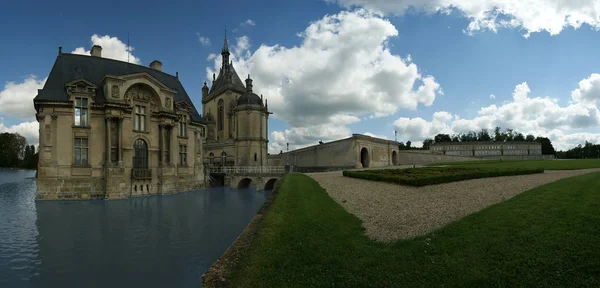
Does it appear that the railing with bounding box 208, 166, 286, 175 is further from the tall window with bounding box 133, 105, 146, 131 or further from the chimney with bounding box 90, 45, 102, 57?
the chimney with bounding box 90, 45, 102, 57

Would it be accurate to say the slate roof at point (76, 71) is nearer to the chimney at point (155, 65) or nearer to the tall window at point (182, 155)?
the chimney at point (155, 65)

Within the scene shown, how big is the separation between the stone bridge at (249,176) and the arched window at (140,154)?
11.8 meters

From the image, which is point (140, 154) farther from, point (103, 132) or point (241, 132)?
point (241, 132)

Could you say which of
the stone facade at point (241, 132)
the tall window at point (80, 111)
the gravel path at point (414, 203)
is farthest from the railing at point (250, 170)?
the gravel path at point (414, 203)

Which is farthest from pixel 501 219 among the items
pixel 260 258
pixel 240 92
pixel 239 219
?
pixel 240 92

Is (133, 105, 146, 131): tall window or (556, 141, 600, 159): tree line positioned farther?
(556, 141, 600, 159): tree line

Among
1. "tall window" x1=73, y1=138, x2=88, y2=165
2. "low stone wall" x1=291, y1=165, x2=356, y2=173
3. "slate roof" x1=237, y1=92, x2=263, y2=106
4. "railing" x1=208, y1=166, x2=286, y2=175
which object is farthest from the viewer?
"slate roof" x1=237, y1=92, x2=263, y2=106

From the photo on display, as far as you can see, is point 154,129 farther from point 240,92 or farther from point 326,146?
point 240,92

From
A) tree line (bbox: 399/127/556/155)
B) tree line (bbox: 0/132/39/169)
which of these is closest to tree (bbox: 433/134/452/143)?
tree line (bbox: 399/127/556/155)

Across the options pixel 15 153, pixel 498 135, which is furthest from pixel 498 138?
pixel 15 153

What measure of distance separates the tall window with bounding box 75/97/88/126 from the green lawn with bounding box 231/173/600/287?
28.0 m

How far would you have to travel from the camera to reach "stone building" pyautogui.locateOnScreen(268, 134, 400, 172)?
41719mm

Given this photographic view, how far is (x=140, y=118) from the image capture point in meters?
32.1

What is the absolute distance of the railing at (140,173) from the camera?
3028cm
